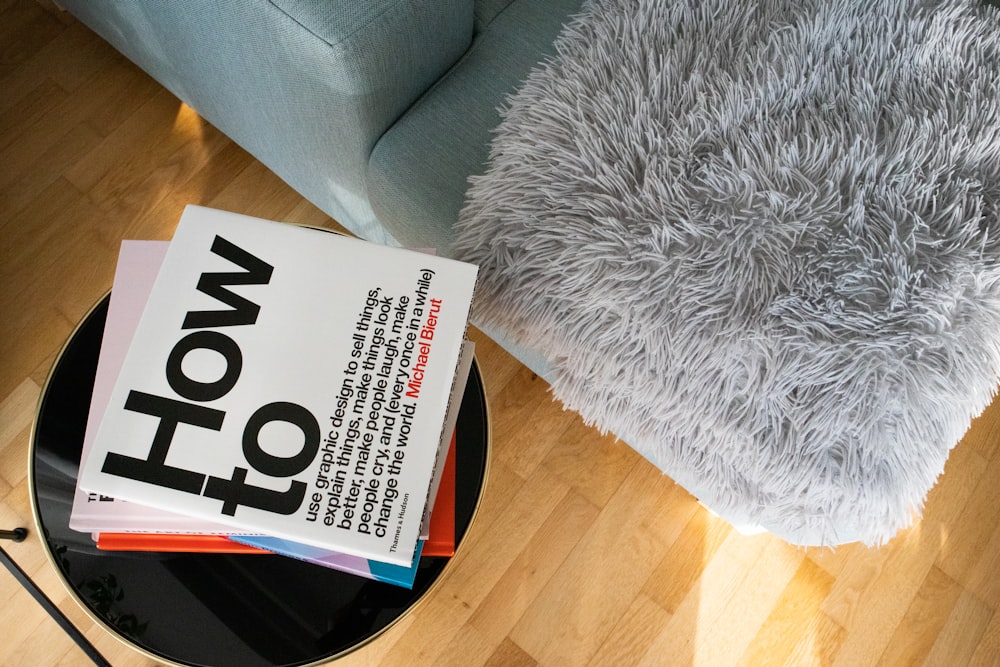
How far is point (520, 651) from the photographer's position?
106 cm

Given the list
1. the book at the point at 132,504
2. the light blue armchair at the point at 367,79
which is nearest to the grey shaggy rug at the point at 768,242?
the light blue armchair at the point at 367,79

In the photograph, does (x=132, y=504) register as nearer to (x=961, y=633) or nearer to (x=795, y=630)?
(x=795, y=630)

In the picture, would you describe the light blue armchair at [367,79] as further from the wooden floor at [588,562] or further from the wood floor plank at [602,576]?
the wood floor plank at [602,576]

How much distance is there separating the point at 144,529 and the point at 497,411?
A: 2.02 feet

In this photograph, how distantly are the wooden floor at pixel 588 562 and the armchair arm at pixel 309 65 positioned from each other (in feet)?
1.07

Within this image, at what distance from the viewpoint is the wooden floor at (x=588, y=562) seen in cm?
107

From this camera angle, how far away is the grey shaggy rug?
742mm

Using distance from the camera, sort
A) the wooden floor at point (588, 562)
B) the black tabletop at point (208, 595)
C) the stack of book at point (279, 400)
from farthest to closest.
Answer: the wooden floor at point (588, 562)
the black tabletop at point (208, 595)
the stack of book at point (279, 400)

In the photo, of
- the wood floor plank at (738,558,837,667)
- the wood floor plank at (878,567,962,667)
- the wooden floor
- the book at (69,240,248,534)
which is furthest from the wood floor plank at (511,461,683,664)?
the book at (69,240,248,534)

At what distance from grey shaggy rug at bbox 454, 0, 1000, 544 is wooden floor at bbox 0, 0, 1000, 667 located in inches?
10.9

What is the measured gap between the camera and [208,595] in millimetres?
732

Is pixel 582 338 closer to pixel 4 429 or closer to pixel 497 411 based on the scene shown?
pixel 497 411

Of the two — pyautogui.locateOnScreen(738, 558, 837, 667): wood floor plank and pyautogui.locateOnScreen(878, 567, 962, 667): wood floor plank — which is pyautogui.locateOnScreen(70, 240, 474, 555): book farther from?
pyautogui.locateOnScreen(878, 567, 962, 667): wood floor plank

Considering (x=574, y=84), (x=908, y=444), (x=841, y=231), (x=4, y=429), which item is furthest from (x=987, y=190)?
(x=4, y=429)
